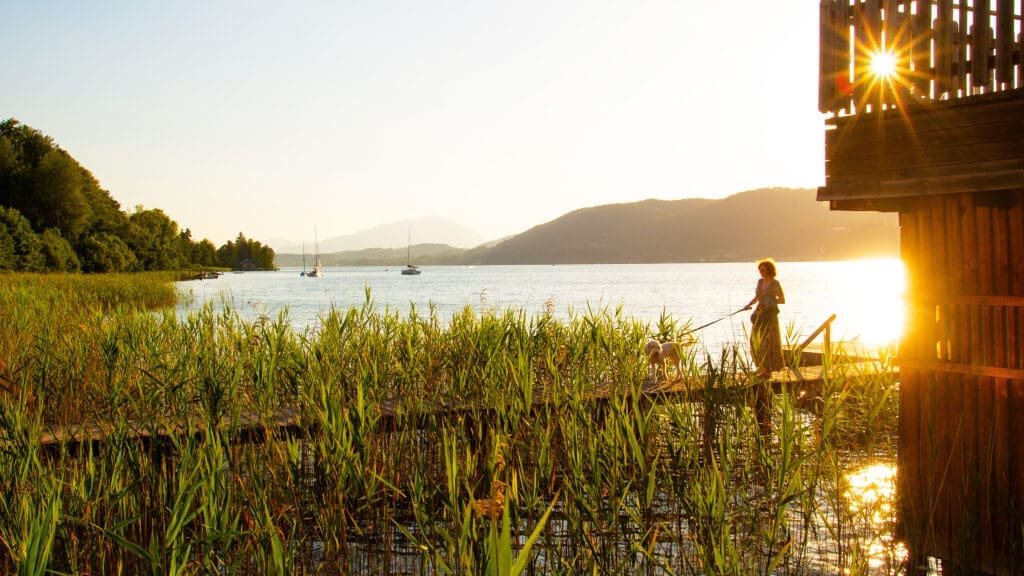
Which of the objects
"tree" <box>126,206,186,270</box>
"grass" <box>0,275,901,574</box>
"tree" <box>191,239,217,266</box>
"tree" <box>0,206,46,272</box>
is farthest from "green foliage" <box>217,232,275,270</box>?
"grass" <box>0,275,901,574</box>

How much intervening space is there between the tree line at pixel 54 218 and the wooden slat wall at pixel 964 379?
51.4 meters

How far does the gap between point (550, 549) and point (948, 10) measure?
170 inches

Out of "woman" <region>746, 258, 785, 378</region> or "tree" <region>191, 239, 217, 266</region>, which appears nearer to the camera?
"woman" <region>746, 258, 785, 378</region>

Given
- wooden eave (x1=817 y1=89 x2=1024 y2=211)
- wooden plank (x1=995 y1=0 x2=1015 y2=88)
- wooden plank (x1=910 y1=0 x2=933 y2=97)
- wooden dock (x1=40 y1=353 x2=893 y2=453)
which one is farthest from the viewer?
wooden dock (x1=40 y1=353 x2=893 y2=453)

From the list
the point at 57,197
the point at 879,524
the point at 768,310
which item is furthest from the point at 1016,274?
the point at 57,197

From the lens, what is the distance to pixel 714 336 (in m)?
27.7

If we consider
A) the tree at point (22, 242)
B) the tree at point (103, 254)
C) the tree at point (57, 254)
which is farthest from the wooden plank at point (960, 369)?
the tree at point (103, 254)

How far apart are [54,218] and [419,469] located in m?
69.4

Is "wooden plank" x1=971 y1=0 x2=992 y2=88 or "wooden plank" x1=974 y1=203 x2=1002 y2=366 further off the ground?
"wooden plank" x1=971 y1=0 x2=992 y2=88

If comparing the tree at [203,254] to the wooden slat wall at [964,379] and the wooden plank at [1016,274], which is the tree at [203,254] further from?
the wooden plank at [1016,274]

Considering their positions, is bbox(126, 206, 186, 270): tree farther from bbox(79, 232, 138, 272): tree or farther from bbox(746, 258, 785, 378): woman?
bbox(746, 258, 785, 378): woman

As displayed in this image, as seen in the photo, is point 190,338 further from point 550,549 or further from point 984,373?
point 984,373

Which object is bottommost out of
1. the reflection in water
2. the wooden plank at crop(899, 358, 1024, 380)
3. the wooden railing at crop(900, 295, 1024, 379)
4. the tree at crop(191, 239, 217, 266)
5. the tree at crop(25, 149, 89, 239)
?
the reflection in water

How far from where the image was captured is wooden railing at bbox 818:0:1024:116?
506 centimetres
